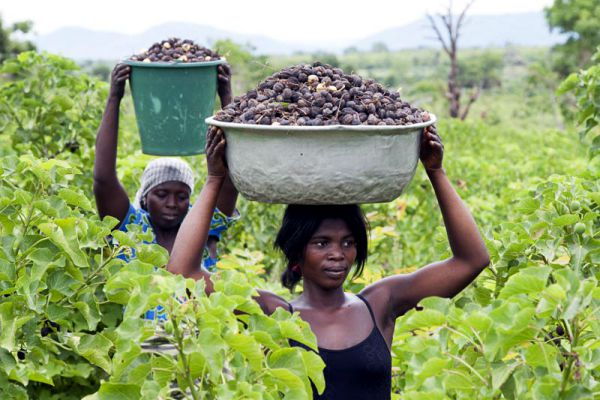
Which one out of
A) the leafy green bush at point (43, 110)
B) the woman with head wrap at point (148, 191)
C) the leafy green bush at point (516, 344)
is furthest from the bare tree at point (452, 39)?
the leafy green bush at point (516, 344)

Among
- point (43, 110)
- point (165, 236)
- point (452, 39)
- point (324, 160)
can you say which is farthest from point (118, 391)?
point (452, 39)

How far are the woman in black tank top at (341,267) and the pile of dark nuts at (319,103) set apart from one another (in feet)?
0.42

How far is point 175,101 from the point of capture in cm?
415

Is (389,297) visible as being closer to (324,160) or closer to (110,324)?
(324,160)

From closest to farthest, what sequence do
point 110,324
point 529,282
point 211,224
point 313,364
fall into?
point 529,282 < point 313,364 < point 110,324 < point 211,224

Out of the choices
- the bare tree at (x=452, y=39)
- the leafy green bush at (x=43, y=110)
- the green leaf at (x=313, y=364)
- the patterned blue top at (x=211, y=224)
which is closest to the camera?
the green leaf at (x=313, y=364)

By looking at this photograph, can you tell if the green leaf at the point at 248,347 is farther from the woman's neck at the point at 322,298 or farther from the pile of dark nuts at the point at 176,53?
the pile of dark nuts at the point at 176,53

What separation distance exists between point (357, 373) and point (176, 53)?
6.51 feet

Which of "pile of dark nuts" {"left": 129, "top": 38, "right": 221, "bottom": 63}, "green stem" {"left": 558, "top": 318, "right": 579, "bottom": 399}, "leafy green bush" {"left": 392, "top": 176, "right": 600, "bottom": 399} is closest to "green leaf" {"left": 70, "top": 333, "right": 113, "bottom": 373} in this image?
"leafy green bush" {"left": 392, "top": 176, "right": 600, "bottom": 399}

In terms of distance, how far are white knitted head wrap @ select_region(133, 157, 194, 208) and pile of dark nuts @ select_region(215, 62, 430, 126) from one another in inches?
50.3

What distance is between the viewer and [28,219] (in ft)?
8.11

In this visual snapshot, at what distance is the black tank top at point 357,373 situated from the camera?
268 centimetres

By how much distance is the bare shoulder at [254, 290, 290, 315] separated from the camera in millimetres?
2787

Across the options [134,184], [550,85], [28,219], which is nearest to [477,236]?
[28,219]
